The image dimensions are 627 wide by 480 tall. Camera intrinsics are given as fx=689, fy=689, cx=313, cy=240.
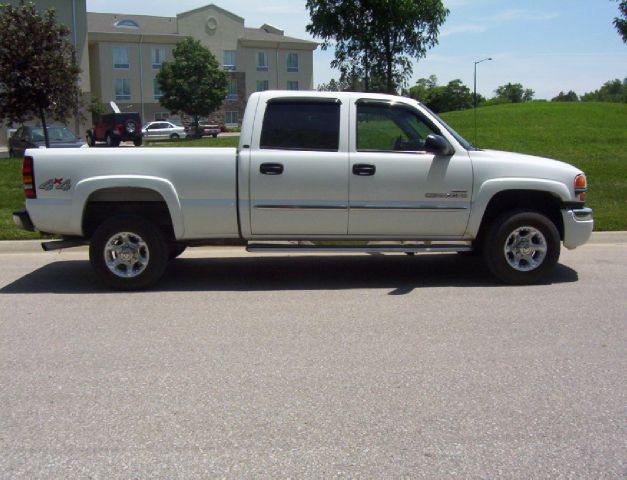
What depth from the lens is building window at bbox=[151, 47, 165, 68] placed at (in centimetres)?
6228

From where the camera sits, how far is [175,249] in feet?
27.6

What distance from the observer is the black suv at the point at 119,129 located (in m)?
35.8

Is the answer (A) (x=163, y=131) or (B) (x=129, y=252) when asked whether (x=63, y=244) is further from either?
(A) (x=163, y=131)

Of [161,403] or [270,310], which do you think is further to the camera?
→ [270,310]

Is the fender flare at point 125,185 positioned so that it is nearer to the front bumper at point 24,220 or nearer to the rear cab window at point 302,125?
the front bumper at point 24,220

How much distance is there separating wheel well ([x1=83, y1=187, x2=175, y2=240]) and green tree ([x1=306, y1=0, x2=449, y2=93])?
8250 millimetres

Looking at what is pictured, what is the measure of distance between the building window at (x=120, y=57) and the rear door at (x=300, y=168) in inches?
2277

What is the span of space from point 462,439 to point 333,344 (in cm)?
183

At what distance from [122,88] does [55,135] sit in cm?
4083

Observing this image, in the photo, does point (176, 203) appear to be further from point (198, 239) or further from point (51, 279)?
point (51, 279)

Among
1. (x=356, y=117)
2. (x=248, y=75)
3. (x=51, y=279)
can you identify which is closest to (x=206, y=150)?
(x=356, y=117)

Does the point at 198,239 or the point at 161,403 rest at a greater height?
the point at 198,239

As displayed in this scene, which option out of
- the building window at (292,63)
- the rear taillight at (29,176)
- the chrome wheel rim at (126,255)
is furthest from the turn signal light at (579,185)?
the building window at (292,63)

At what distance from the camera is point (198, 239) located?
7430 mm
